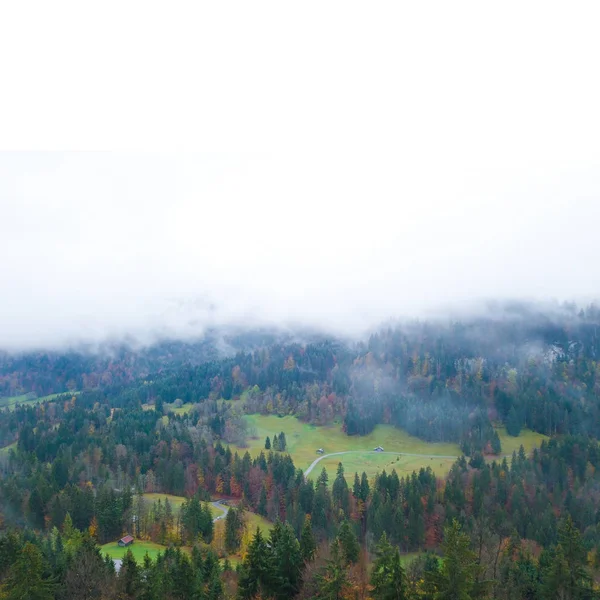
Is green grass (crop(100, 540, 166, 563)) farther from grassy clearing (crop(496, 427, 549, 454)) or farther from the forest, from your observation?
grassy clearing (crop(496, 427, 549, 454))

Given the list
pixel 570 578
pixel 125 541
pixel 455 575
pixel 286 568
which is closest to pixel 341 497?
pixel 125 541

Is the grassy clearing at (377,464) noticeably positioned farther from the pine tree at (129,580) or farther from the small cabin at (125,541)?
the pine tree at (129,580)

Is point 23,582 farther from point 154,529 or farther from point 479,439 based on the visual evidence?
point 479,439

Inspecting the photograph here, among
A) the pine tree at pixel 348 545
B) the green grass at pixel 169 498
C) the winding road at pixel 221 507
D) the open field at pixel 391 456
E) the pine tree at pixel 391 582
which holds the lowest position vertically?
the open field at pixel 391 456

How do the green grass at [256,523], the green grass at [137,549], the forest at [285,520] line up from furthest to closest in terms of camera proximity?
the green grass at [256,523] < the green grass at [137,549] < the forest at [285,520]

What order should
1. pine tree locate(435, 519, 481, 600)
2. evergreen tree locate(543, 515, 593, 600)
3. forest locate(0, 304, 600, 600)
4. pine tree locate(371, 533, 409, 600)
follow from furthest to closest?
forest locate(0, 304, 600, 600) < evergreen tree locate(543, 515, 593, 600) < pine tree locate(371, 533, 409, 600) < pine tree locate(435, 519, 481, 600)

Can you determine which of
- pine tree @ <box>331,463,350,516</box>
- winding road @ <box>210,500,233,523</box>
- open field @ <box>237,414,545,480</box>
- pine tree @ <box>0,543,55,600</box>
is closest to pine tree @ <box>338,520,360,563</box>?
pine tree @ <box>0,543,55,600</box>

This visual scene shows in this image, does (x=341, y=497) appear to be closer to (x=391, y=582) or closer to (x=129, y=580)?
(x=129, y=580)

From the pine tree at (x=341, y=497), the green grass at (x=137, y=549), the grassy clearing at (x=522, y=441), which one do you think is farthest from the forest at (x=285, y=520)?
the grassy clearing at (x=522, y=441)
